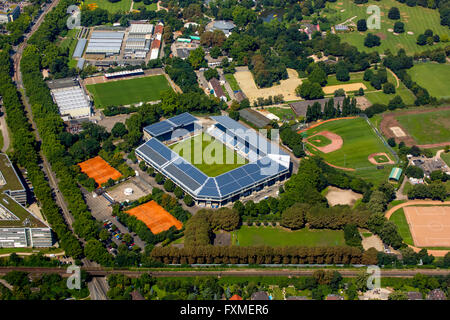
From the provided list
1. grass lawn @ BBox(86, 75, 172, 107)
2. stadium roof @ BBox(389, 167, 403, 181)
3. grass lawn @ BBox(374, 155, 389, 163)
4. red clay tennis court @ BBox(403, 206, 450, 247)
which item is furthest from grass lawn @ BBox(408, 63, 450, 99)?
grass lawn @ BBox(86, 75, 172, 107)

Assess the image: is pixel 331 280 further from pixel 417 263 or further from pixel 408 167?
pixel 408 167

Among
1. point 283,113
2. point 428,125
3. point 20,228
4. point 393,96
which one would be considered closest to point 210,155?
point 283,113

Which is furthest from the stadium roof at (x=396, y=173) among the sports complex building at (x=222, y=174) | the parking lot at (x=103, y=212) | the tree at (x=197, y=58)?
the tree at (x=197, y=58)

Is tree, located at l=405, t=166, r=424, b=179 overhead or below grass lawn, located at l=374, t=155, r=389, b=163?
overhead

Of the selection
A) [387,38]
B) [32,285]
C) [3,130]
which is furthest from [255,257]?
[387,38]

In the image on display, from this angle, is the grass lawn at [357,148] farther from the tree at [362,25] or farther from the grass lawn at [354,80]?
the tree at [362,25]

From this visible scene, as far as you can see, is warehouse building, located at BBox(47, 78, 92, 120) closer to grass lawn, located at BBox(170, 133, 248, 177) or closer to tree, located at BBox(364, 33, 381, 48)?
grass lawn, located at BBox(170, 133, 248, 177)

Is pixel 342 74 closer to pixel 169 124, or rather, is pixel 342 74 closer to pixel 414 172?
pixel 414 172
